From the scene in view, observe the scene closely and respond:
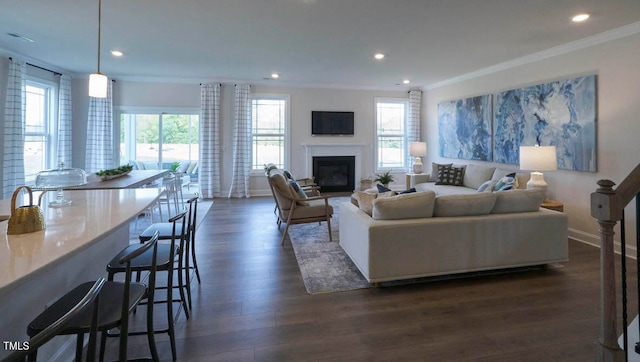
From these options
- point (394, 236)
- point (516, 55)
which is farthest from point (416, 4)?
point (516, 55)

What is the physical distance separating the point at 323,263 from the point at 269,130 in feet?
16.1

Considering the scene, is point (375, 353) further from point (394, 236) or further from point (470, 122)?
point (470, 122)

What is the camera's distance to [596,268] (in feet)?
11.2

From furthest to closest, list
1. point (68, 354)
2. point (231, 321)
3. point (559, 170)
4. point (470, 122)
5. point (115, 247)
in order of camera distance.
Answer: point (470, 122) < point (559, 170) < point (115, 247) < point (231, 321) < point (68, 354)

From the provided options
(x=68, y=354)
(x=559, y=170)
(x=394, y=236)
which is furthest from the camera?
(x=559, y=170)

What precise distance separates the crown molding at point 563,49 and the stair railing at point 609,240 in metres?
3.65

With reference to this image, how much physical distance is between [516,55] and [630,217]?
277cm

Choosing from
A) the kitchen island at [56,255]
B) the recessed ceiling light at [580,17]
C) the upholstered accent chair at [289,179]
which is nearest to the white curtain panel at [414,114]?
the upholstered accent chair at [289,179]

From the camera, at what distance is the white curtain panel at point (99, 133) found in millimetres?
6812

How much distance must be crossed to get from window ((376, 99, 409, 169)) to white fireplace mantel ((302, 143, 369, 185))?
20.6 inches

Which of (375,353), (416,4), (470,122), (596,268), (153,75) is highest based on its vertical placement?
(153,75)

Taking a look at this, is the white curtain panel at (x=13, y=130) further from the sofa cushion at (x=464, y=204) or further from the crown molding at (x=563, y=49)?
the crown molding at (x=563, y=49)

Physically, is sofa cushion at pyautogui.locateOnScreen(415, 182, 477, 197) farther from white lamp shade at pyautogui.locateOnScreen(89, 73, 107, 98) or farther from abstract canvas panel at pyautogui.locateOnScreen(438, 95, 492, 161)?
white lamp shade at pyautogui.locateOnScreen(89, 73, 107, 98)

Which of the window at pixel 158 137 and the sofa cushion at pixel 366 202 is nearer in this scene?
the sofa cushion at pixel 366 202
